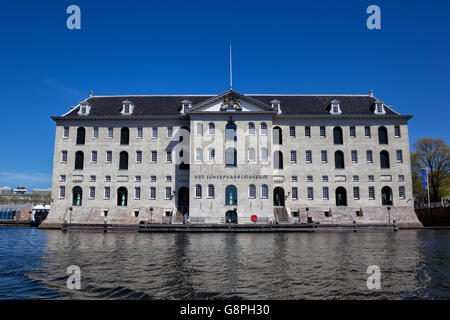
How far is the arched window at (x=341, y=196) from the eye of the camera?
44344mm

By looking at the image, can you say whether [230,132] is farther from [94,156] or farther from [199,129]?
[94,156]

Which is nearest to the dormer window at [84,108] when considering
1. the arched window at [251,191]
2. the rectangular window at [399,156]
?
the arched window at [251,191]

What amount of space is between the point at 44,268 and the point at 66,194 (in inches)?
1324

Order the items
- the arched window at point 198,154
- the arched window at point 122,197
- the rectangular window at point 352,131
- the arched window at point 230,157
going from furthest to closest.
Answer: the rectangular window at point 352,131 → the arched window at point 122,197 → the arched window at point 198,154 → the arched window at point 230,157

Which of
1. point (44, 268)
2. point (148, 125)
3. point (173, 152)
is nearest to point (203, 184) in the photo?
point (173, 152)

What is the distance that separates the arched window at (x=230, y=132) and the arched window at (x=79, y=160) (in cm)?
2046

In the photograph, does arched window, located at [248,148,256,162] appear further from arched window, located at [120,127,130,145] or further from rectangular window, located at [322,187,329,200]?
arched window, located at [120,127,130,145]

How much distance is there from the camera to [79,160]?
151 ft

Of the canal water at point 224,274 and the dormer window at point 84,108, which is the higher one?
the dormer window at point 84,108

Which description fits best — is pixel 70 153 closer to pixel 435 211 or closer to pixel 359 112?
pixel 359 112

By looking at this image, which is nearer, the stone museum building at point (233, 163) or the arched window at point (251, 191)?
the arched window at point (251, 191)

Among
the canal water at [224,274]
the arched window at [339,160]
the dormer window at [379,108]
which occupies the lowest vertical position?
the canal water at [224,274]

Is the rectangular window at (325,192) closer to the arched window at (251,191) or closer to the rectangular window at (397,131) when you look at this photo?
the arched window at (251,191)

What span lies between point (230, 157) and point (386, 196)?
71.0 feet
